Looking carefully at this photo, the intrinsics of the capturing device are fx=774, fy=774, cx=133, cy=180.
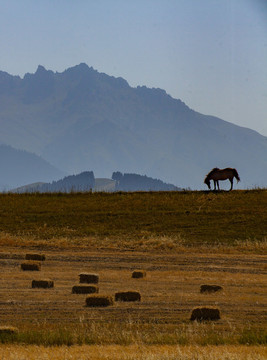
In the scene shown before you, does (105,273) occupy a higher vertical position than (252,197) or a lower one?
lower

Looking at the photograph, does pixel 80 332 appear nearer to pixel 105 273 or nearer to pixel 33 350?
pixel 33 350

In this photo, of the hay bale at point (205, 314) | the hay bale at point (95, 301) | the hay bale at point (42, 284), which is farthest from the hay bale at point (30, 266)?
the hay bale at point (205, 314)

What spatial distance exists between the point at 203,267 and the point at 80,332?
14.4 metres

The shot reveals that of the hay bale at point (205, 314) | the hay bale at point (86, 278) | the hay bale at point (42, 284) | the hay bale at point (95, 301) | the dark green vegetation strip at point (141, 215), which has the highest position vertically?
the dark green vegetation strip at point (141, 215)

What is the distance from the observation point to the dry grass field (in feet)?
45.2

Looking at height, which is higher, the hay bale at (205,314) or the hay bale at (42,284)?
the hay bale at (42,284)

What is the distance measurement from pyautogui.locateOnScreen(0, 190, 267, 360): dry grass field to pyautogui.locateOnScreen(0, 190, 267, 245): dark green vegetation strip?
0.06 meters

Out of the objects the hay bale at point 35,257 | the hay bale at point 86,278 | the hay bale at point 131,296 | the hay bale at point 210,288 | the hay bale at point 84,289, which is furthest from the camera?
the hay bale at point 35,257

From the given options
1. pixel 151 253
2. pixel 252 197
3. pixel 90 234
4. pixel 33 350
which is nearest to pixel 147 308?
pixel 33 350

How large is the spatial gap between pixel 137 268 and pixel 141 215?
17.6m

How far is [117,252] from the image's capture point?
3512cm

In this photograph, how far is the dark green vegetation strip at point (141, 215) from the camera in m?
41.5

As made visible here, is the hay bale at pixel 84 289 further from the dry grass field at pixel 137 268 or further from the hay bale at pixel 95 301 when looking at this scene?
the hay bale at pixel 95 301

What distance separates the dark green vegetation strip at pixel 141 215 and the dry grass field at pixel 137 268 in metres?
0.06
